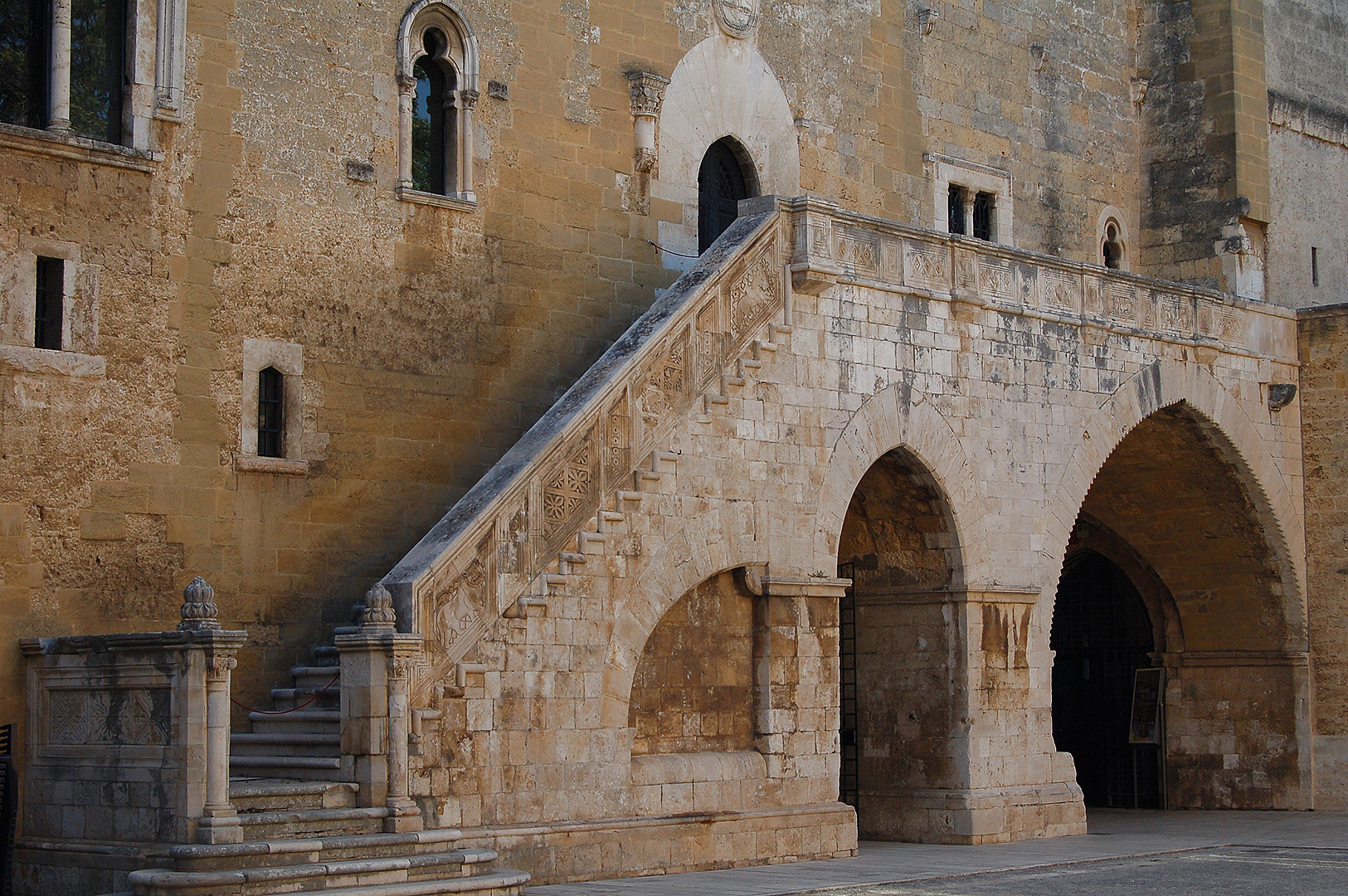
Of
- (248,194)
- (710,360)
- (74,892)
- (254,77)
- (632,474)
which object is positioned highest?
(254,77)

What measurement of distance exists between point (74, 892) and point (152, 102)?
5430 mm

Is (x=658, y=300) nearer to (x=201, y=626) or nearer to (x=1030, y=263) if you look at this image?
(x=1030, y=263)

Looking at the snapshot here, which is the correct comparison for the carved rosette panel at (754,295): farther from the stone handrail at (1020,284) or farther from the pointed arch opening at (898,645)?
the pointed arch opening at (898,645)

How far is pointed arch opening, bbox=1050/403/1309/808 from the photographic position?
18938 mm

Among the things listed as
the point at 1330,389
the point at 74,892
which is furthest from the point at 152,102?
the point at 1330,389

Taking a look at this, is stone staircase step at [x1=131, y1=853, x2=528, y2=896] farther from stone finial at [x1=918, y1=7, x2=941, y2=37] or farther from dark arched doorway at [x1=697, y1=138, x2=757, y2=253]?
stone finial at [x1=918, y1=7, x2=941, y2=37]

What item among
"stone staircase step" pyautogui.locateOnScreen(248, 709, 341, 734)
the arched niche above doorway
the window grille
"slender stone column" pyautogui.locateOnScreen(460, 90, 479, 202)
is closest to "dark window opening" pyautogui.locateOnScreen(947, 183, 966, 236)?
the window grille

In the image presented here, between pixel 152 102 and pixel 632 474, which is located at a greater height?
pixel 152 102

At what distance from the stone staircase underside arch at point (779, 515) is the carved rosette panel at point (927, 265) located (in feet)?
0.06

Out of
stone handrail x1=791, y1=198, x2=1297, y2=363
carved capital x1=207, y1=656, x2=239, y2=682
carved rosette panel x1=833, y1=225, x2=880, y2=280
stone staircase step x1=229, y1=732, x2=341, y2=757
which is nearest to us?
carved capital x1=207, y1=656, x2=239, y2=682

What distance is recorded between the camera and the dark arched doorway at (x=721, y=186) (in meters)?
17.3

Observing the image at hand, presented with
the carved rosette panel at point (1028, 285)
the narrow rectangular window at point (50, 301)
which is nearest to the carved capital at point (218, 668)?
the narrow rectangular window at point (50, 301)

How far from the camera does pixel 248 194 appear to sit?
13367 millimetres

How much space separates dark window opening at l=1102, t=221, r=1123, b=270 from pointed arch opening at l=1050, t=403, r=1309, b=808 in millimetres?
3085
